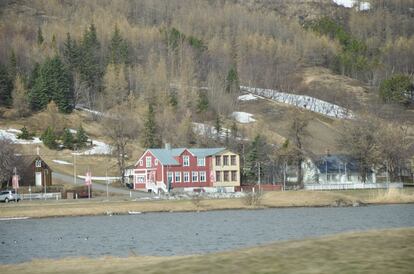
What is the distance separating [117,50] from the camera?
177 metres

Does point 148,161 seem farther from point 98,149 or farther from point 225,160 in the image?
point 98,149

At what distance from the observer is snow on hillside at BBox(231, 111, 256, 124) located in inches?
6235

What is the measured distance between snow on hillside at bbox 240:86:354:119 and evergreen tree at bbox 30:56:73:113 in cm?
5509

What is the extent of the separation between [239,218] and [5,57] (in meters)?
127

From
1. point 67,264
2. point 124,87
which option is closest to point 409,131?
point 124,87

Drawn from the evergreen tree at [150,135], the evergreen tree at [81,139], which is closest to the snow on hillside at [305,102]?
the evergreen tree at [150,135]

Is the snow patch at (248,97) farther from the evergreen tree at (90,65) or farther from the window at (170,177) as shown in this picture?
the window at (170,177)

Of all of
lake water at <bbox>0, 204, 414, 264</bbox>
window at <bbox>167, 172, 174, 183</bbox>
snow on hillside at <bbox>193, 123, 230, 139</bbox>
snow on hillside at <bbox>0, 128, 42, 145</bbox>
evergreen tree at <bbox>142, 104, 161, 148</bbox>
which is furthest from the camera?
snow on hillside at <bbox>193, 123, 230, 139</bbox>

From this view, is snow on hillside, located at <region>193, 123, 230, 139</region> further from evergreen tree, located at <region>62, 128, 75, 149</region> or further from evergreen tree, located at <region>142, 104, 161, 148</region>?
evergreen tree, located at <region>62, 128, 75, 149</region>

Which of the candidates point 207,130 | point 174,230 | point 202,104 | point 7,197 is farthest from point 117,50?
point 174,230

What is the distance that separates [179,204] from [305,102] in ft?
379

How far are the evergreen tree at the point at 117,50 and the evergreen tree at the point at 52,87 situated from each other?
79.9 feet

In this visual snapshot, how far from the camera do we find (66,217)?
212 feet

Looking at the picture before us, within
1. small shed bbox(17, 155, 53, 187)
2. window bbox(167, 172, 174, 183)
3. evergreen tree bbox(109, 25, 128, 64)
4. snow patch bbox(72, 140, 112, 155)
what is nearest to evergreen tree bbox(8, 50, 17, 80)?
evergreen tree bbox(109, 25, 128, 64)
